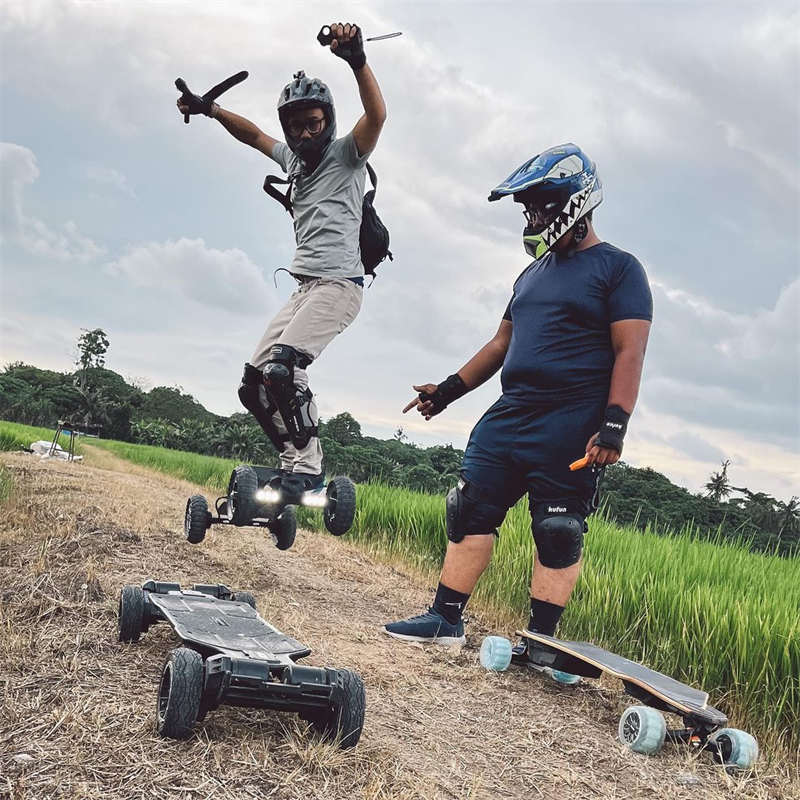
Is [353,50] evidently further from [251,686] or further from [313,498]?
[251,686]

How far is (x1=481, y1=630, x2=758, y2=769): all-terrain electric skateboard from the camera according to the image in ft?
9.44

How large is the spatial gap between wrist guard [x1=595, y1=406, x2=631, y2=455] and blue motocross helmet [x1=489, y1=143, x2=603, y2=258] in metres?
0.88

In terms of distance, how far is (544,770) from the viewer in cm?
268

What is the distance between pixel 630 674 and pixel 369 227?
2747mm

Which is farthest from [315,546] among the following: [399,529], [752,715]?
[752,715]

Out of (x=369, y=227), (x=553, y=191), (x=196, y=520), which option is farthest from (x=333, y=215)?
(x=196, y=520)

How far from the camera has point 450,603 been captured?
3955 mm

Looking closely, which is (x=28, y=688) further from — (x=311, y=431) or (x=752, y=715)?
(x=752, y=715)

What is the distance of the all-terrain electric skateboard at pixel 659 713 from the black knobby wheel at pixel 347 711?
3.76 ft

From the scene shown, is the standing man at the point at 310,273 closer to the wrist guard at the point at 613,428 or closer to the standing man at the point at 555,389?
the standing man at the point at 555,389

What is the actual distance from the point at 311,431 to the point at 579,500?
158cm

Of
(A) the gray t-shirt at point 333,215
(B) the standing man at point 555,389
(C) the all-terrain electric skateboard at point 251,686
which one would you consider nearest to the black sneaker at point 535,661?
(B) the standing man at point 555,389

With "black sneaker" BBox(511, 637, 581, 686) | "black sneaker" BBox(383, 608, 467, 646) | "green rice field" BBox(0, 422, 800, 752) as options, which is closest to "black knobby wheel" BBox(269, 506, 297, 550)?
"black sneaker" BBox(383, 608, 467, 646)

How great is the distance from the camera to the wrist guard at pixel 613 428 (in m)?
3.30
